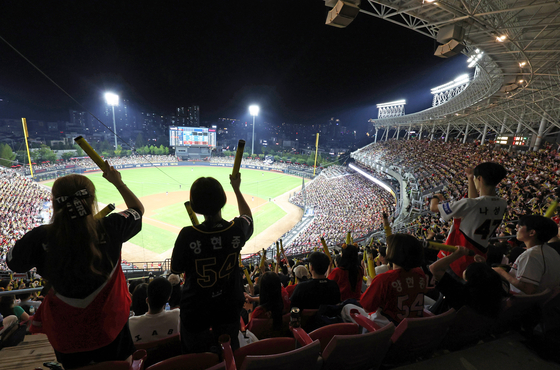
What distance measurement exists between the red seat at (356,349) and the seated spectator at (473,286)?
Result: 0.80 meters

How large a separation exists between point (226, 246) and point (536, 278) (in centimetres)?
309

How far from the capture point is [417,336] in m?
2.09

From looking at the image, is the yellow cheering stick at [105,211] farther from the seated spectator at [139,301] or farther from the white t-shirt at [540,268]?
the white t-shirt at [540,268]

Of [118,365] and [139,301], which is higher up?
[118,365]

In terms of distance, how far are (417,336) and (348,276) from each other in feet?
4.25

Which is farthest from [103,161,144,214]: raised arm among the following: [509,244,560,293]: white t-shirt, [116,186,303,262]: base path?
[116,186,303,262]: base path

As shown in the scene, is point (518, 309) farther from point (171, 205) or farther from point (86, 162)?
point (86, 162)

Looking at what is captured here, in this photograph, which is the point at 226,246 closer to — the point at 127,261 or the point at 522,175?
the point at 127,261

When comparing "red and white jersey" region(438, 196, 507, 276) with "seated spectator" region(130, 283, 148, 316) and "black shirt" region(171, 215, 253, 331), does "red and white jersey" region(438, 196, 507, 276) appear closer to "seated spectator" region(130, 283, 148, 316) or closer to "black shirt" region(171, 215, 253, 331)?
"black shirt" region(171, 215, 253, 331)

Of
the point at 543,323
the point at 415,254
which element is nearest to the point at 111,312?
the point at 415,254

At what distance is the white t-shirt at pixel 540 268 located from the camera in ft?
8.30

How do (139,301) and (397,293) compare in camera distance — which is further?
(139,301)

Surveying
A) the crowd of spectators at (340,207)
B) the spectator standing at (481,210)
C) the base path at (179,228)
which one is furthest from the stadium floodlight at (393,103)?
the spectator standing at (481,210)

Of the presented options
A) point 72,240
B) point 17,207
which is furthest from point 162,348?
point 17,207
